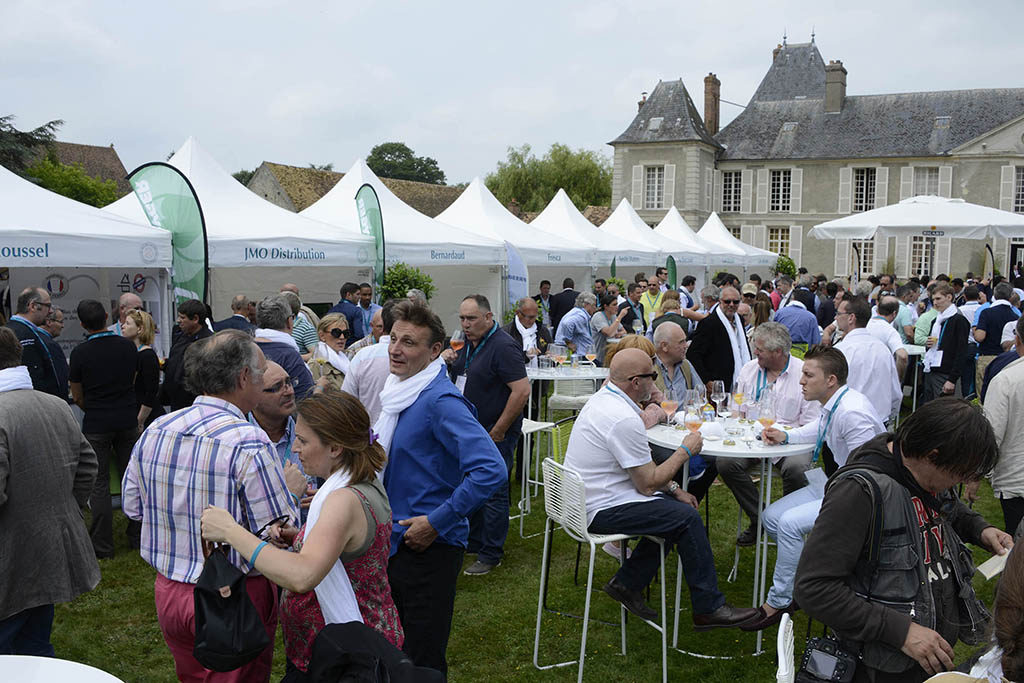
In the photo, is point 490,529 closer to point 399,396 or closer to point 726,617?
point 726,617

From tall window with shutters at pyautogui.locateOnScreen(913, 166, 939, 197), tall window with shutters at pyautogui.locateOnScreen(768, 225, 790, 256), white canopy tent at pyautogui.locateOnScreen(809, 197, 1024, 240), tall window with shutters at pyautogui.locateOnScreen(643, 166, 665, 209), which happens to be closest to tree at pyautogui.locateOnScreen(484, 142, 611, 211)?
tall window with shutters at pyautogui.locateOnScreen(643, 166, 665, 209)

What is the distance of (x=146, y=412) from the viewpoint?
19.0 feet

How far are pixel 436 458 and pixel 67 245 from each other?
5.69 m

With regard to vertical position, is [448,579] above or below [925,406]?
below

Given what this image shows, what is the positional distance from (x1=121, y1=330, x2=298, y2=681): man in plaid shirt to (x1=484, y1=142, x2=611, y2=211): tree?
42.6m

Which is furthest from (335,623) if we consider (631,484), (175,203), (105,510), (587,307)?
(587,307)

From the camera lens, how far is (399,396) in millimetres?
2961

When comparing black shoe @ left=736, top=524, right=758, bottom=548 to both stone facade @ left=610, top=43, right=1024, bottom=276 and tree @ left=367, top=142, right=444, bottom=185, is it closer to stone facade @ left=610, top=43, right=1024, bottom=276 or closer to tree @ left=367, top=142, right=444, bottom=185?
stone facade @ left=610, top=43, right=1024, bottom=276

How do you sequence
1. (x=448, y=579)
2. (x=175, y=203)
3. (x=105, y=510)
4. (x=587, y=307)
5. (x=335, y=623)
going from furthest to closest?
1. (x=587, y=307)
2. (x=175, y=203)
3. (x=105, y=510)
4. (x=448, y=579)
5. (x=335, y=623)

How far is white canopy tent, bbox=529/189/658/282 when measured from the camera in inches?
663

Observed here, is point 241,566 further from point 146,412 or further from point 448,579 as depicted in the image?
point 146,412

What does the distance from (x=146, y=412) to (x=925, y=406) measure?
521 cm

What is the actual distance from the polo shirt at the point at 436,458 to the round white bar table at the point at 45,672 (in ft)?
3.42

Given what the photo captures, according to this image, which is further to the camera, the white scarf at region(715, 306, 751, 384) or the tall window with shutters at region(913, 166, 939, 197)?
the tall window with shutters at region(913, 166, 939, 197)
